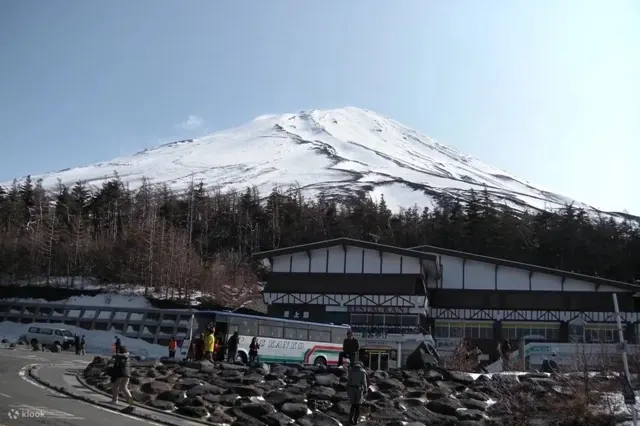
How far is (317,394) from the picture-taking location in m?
16.0

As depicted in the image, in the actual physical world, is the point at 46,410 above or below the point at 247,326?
below

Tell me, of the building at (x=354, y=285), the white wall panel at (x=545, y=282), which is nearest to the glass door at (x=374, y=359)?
the building at (x=354, y=285)

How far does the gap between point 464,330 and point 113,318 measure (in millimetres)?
23010

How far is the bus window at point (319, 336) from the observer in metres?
31.4

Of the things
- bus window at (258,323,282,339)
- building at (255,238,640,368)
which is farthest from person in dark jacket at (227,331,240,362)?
building at (255,238,640,368)

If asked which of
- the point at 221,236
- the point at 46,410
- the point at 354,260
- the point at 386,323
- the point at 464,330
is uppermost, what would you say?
the point at 221,236

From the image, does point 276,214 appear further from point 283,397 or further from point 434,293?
point 283,397

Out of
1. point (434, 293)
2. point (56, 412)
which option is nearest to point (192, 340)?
point (56, 412)

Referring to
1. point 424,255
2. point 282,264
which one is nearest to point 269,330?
point 424,255

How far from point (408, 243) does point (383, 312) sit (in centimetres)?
2364

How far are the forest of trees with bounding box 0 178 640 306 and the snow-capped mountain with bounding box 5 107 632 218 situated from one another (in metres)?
36.9

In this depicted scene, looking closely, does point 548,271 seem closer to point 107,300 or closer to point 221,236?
point 107,300

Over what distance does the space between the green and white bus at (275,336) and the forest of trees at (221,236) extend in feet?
62.3
